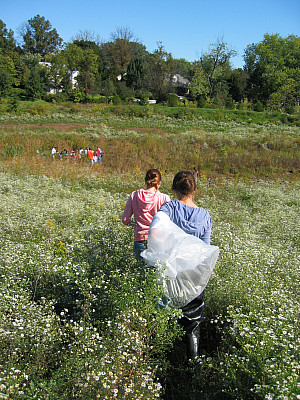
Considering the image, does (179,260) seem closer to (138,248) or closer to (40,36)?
(138,248)

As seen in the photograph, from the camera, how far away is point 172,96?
44531mm

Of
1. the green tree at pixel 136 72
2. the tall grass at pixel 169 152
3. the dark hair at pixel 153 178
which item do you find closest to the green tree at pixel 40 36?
the green tree at pixel 136 72

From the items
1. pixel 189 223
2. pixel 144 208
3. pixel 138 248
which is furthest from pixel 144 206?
pixel 189 223

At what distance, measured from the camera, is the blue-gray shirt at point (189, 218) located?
3010mm

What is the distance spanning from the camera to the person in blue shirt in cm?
295

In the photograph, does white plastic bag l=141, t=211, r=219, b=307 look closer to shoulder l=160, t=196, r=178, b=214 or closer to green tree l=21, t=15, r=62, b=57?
shoulder l=160, t=196, r=178, b=214

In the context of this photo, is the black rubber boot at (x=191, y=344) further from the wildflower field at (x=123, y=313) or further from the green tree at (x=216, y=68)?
the green tree at (x=216, y=68)

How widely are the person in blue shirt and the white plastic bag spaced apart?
0.21 m

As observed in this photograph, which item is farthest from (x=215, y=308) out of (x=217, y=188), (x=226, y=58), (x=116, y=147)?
(x=226, y=58)

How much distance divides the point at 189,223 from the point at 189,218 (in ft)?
0.17

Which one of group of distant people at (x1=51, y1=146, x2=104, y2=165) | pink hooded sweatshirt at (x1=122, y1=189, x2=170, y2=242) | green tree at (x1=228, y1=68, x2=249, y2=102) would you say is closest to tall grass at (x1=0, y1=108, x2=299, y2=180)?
group of distant people at (x1=51, y1=146, x2=104, y2=165)

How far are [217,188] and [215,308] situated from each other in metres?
7.70

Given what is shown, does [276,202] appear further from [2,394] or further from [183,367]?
[2,394]

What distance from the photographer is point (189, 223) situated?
3.00 metres
